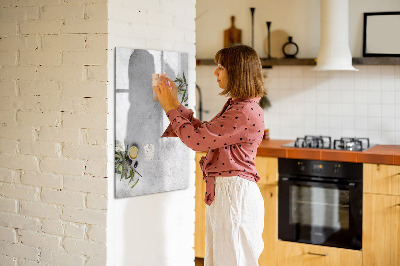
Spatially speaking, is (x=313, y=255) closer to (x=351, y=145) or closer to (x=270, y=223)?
(x=270, y=223)

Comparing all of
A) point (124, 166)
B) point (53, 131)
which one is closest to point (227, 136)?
point (124, 166)

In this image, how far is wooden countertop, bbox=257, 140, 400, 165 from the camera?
12.6ft

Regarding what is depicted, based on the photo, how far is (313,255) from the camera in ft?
13.6

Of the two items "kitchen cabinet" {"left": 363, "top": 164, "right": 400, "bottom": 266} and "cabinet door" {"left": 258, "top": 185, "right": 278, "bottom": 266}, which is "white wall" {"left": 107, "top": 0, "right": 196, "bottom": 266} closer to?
"cabinet door" {"left": 258, "top": 185, "right": 278, "bottom": 266}

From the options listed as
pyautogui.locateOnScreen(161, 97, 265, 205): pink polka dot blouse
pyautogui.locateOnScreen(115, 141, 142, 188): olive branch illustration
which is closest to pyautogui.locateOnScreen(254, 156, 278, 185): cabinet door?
pyautogui.locateOnScreen(161, 97, 265, 205): pink polka dot blouse

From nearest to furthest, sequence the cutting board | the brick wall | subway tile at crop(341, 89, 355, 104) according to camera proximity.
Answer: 1. the brick wall
2. subway tile at crop(341, 89, 355, 104)
3. the cutting board

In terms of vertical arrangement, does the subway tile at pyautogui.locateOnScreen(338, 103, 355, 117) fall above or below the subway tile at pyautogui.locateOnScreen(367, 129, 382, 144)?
above

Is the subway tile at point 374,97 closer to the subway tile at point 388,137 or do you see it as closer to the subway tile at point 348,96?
the subway tile at point 348,96

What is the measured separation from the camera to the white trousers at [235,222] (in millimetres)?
2732

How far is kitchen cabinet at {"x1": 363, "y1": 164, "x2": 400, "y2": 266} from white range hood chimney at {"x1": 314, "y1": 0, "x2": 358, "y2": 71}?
0.86m

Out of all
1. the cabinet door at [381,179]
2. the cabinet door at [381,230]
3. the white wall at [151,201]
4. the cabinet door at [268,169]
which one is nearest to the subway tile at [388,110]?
the cabinet door at [381,179]

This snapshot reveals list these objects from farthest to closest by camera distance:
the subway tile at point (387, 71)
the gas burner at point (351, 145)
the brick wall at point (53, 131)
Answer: the subway tile at point (387, 71), the gas burner at point (351, 145), the brick wall at point (53, 131)

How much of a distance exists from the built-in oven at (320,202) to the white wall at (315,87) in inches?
26.8

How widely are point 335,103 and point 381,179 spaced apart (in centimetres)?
96
